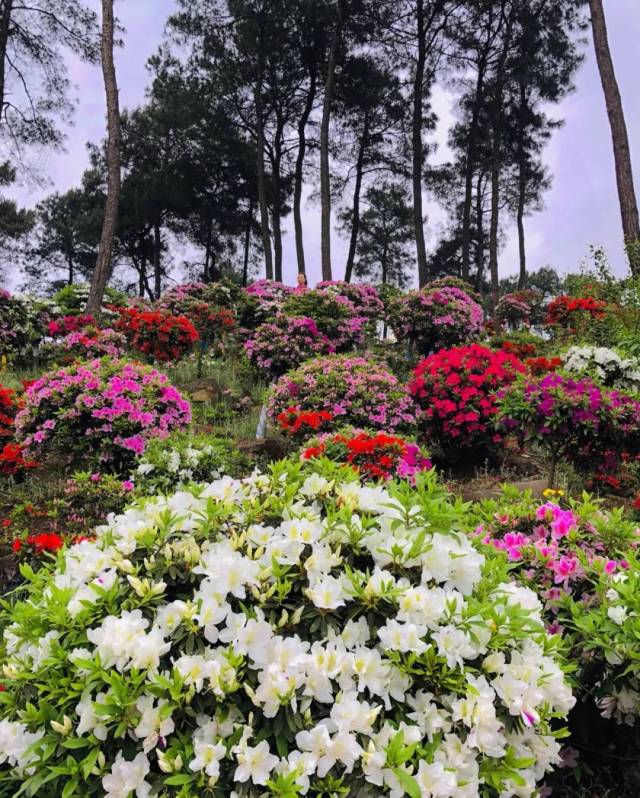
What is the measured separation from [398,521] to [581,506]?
Result: 150 centimetres

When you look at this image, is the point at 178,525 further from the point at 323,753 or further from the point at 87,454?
the point at 87,454

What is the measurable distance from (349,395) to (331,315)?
4.02 meters

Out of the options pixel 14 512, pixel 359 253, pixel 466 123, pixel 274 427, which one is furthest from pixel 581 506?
pixel 359 253

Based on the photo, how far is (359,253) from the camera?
3075cm

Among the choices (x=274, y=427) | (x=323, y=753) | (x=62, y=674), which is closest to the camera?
(x=323, y=753)

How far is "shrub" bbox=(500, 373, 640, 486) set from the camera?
488 centimetres

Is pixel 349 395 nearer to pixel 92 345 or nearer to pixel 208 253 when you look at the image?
pixel 92 345

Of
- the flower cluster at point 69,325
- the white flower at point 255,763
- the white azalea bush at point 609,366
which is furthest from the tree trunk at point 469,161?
the white flower at point 255,763

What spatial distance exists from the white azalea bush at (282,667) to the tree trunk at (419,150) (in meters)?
15.3

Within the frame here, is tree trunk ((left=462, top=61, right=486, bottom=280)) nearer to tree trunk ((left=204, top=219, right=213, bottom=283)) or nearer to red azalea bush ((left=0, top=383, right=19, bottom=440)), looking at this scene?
tree trunk ((left=204, top=219, right=213, bottom=283))

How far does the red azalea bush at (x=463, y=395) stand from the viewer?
20.2ft

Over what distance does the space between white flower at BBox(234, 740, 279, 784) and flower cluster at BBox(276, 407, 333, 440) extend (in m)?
4.40

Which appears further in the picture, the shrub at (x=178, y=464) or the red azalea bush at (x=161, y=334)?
the red azalea bush at (x=161, y=334)

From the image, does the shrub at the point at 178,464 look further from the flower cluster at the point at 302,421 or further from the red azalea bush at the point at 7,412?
the red azalea bush at the point at 7,412
